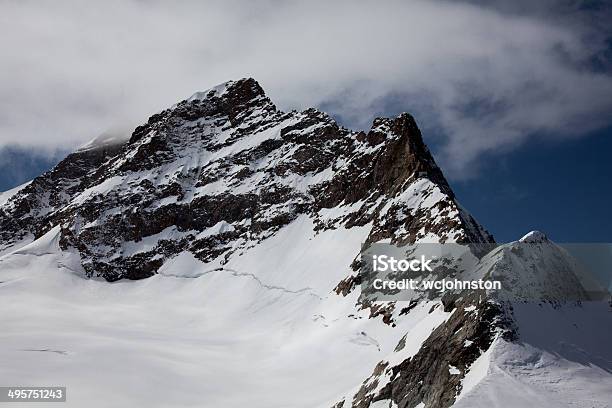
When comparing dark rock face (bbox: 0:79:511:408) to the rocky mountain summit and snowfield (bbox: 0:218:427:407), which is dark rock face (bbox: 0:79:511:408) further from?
snowfield (bbox: 0:218:427:407)

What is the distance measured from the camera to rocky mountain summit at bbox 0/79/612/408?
3403cm

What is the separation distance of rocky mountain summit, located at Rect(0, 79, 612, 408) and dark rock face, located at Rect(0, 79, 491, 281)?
0.35m

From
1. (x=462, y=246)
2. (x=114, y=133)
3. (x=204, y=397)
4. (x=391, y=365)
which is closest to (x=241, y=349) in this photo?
(x=204, y=397)

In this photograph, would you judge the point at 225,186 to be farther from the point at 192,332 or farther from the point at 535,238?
the point at 535,238

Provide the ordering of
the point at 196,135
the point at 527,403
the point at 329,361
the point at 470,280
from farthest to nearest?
1. the point at 196,135
2. the point at 329,361
3. the point at 470,280
4. the point at 527,403

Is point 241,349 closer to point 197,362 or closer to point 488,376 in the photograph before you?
point 197,362

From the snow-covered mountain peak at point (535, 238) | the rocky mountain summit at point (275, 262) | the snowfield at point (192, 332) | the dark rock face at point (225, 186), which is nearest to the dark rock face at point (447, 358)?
the rocky mountain summit at point (275, 262)

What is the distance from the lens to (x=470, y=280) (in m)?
40.8

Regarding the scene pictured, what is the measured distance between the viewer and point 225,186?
118938 millimetres

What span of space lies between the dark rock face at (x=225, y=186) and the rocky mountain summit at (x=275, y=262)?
35cm

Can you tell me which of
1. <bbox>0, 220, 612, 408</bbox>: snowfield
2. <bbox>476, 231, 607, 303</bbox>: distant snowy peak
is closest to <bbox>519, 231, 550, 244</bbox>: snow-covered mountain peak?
<bbox>476, 231, 607, 303</bbox>: distant snowy peak

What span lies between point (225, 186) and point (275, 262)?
101 feet

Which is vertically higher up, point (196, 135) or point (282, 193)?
point (196, 135)

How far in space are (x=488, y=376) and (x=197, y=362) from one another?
4202 centimetres
